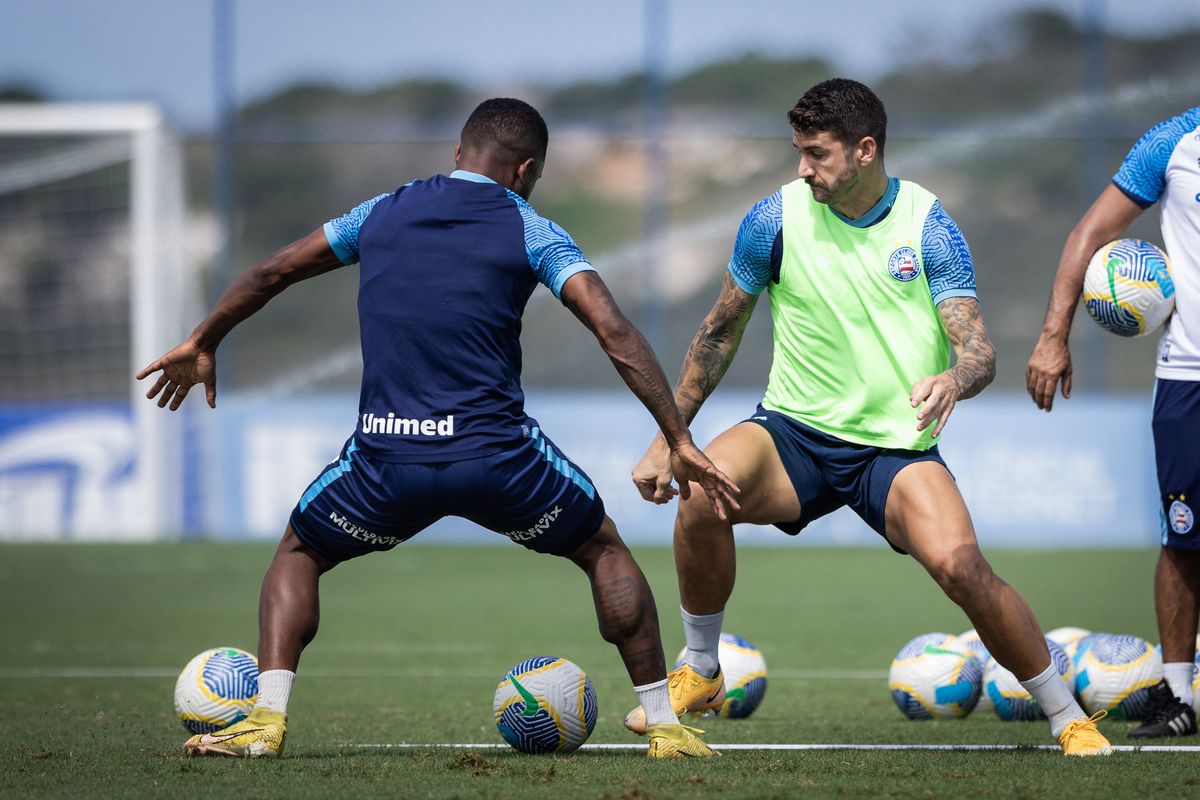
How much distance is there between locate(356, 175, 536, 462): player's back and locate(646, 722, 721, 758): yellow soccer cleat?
1.12 meters

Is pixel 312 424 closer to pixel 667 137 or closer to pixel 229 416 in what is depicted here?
pixel 229 416

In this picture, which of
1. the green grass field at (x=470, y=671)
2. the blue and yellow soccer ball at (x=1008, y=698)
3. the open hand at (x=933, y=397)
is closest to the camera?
the green grass field at (x=470, y=671)

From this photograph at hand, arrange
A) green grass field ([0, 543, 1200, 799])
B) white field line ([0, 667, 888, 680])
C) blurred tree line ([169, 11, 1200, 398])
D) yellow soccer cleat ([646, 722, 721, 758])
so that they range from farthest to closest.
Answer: blurred tree line ([169, 11, 1200, 398]) < white field line ([0, 667, 888, 680]) < yellow soccer cleat ([646, 722, 721, 758]) < green grass field ([0, 543, 1200, 799])

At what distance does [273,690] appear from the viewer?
17.3ft

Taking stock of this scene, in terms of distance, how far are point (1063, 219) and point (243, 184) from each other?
12806mm

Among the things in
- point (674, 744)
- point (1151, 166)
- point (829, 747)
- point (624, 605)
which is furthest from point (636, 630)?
point (1151, 166)

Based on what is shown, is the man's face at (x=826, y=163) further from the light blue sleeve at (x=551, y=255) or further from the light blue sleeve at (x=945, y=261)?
the light blue sleeve at (x=551, y=255)

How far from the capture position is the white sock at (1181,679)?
242 inches

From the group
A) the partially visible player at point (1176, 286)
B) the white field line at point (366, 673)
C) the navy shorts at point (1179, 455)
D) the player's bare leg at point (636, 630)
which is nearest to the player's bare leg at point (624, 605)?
the player's bare leg at point (636, 630)

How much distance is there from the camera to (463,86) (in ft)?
92.8

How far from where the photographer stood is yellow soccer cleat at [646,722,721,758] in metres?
5.35

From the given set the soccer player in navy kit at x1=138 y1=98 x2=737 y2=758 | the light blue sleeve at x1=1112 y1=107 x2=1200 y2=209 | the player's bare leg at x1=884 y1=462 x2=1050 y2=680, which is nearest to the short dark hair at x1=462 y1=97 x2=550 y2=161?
the soccer player in navy kit at x1=138 y1=98 x2=737 y2=758

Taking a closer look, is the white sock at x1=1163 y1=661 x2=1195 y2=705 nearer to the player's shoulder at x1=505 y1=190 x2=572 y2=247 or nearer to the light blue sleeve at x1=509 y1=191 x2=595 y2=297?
the light blue sleeve at x1=509 y1=191 x2=595 y2=297

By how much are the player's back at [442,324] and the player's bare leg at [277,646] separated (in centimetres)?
50
